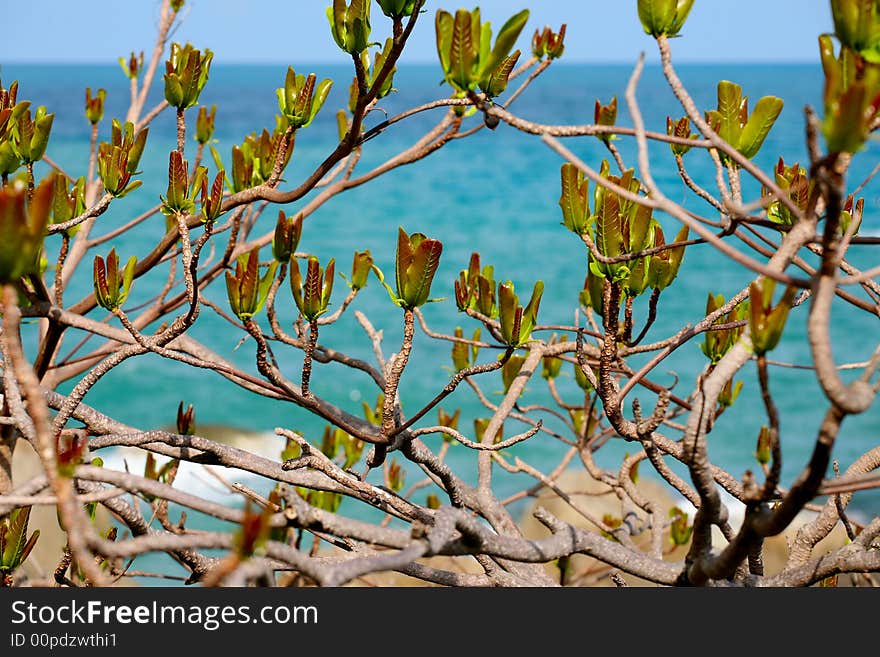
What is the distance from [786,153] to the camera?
3416cm

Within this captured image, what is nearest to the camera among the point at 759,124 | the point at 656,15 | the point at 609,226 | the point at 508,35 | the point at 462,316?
the point at 508,35

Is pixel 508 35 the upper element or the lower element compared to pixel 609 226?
upper

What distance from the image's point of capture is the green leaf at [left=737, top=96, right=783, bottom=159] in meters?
1.53

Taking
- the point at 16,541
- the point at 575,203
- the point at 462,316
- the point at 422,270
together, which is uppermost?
the point at 575,203

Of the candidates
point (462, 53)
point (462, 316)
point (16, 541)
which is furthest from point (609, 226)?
point (462, 316)

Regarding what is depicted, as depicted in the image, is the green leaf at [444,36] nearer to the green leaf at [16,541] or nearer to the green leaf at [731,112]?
the green leaf at [731,112]

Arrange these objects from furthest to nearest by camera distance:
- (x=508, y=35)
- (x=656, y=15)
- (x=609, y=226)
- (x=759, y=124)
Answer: (x=609, y=226) < (x=759, y=124) < (x=656, y=15) < (x=508, y=35)

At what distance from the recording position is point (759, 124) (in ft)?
5.11

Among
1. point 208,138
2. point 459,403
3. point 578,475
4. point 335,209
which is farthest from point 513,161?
point 208,138

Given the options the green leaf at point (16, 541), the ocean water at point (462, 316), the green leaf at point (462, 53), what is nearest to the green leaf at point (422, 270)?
the green leaf at point (462, 53)

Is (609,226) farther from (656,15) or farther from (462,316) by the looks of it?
(462,316)

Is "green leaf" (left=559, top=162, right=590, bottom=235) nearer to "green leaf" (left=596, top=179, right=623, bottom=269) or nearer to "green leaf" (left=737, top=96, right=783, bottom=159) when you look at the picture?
"green leaf" (left=596, top=179, right=623, bottom=269)

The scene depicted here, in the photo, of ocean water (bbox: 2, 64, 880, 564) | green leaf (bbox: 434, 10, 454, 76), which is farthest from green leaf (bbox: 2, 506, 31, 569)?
green leaf (bbox: 434, 10, 454, 76)

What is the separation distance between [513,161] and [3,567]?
30213 millimetres
